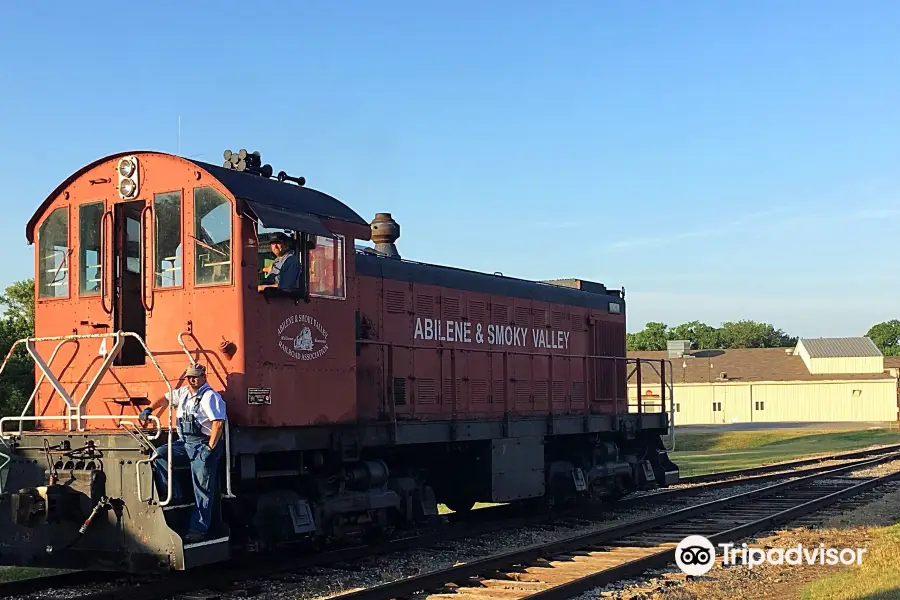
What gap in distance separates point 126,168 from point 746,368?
7189cm

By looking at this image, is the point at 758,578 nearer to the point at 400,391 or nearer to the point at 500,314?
the point at 400,391

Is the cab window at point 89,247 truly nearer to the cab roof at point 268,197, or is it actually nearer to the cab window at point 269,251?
the cab roof at point 268,197

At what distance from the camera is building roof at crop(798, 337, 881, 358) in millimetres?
75750

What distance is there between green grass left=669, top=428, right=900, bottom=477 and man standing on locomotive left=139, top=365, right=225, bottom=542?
19.8 m

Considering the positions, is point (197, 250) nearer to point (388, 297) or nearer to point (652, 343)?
point (388, 297)

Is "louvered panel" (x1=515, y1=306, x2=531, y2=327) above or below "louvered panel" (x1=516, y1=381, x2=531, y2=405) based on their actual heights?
above

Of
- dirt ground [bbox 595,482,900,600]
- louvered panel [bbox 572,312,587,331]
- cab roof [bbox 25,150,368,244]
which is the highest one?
cab roof [bbox 25,150,368,244]

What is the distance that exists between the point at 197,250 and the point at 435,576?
13.7 ft

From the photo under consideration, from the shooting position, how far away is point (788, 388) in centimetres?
7219

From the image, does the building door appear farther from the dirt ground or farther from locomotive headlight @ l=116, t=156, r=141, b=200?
locomotive headlight @ l=116, t=156, r=141, b=200

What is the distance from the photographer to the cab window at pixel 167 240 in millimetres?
10375

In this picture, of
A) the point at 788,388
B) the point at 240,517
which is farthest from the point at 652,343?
the point at 240,517

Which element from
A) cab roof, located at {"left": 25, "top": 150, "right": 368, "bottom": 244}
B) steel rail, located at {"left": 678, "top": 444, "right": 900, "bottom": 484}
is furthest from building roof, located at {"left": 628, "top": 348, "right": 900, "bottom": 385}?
cab roof, located at {"left": 25, "top": 150, "right": 368, "bottom": 244}

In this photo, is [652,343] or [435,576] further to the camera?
[652,343]
